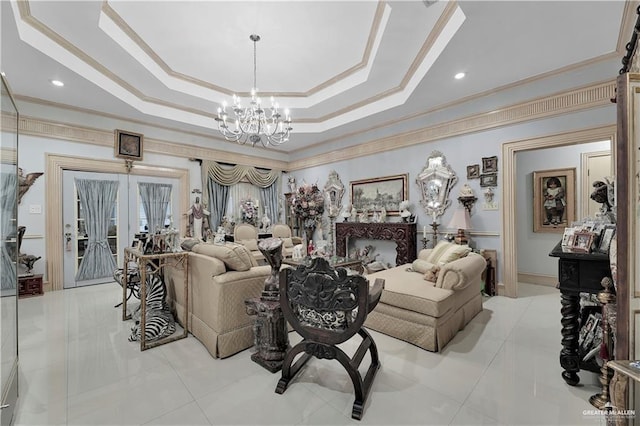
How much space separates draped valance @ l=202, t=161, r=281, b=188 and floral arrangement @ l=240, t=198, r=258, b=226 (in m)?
0.56

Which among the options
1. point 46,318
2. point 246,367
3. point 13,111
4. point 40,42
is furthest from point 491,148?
point 46,318

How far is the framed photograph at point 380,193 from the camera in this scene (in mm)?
5176

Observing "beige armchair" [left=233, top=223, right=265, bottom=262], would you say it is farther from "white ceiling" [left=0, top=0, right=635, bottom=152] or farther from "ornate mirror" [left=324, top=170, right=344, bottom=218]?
"white ceiling" [left=0, top=0, right=635, bottom=152]

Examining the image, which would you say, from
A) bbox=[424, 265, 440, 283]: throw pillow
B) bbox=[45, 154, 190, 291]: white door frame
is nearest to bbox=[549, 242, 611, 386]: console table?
bbox=[424, 265, 440, 283]: throw pillow

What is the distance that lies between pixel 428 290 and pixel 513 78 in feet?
10.7

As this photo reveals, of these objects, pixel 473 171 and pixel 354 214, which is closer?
pixel 473 171

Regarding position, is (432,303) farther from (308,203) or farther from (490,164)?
(308,203)

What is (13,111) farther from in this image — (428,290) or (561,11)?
(561,11)

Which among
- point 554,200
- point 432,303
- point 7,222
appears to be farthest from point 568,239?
point 7,222

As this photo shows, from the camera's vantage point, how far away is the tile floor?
1.59 m

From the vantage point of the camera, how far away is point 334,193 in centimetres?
646

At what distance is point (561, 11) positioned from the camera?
242 cm

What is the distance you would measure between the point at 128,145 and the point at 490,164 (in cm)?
649

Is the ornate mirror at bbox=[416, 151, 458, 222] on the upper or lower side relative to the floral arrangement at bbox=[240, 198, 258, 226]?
upper
